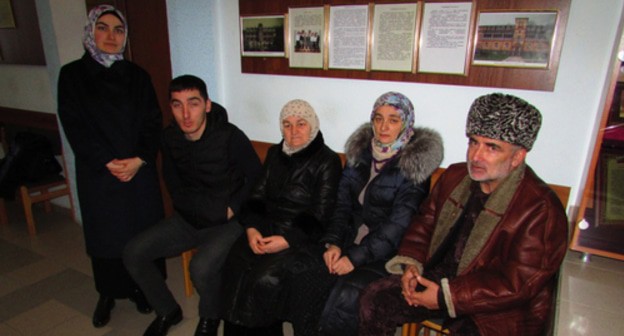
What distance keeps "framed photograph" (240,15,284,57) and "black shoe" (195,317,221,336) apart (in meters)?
1.74

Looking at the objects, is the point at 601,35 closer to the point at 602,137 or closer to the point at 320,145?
the point at 602,137

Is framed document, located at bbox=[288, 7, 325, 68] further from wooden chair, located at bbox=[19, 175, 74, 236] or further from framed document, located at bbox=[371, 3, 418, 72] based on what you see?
wooden chair, located at bbox=[19, 175, 74, 236]

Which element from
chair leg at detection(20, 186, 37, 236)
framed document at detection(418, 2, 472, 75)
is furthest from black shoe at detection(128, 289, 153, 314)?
framed document at detection(418, 2, 472, 75)

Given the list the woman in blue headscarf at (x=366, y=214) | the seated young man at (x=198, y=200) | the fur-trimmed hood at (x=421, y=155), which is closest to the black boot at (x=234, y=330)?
the seated young man at (x=198, y=200)

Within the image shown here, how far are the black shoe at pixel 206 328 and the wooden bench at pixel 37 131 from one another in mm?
2192

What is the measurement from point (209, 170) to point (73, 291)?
1.30 metres

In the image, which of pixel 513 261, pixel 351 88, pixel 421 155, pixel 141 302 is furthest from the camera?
pixel 351 88

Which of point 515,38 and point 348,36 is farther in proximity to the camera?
point 348,36

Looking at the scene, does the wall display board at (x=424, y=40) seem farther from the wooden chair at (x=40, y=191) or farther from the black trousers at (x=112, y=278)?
the wooden chair at (x=40, y=191)

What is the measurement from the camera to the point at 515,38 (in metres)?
1.85

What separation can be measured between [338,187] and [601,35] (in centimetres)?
142

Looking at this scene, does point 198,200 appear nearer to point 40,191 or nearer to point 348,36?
point 348,36

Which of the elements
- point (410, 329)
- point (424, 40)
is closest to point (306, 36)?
point (424, 40)

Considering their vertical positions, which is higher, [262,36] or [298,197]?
[262,36]
